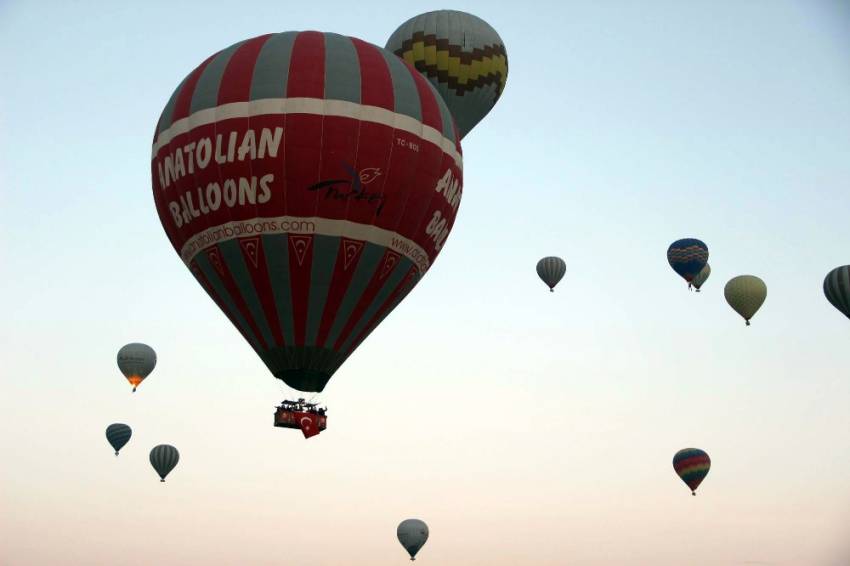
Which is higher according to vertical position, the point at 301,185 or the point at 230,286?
the point at 301,185

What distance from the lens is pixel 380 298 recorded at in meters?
32.3

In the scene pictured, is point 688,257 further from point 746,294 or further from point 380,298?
point 380,298

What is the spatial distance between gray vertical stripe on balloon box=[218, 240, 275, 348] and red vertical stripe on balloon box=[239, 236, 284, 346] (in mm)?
93

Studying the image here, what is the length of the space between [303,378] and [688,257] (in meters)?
25.0

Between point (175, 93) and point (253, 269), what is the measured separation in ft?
19.0

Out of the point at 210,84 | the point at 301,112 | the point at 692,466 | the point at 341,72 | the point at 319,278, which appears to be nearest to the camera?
the point at 301,112

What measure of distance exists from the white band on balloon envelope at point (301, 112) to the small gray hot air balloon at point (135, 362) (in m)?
20.5

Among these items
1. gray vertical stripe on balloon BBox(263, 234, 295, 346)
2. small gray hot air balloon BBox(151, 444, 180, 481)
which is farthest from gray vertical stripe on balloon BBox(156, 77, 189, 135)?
small gray hot air balloon BBox(151, 444, 180, 481)

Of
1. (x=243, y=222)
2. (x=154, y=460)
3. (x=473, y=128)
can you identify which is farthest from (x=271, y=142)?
(x=154, y=460)

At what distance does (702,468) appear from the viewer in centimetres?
4991

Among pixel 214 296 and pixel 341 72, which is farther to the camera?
pixel 214 296

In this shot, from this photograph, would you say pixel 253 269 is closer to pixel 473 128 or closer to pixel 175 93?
pixel 175 93

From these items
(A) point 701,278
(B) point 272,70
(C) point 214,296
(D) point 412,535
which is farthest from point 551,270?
(B) point 272,70

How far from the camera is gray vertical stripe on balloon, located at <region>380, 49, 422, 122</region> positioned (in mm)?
31672
